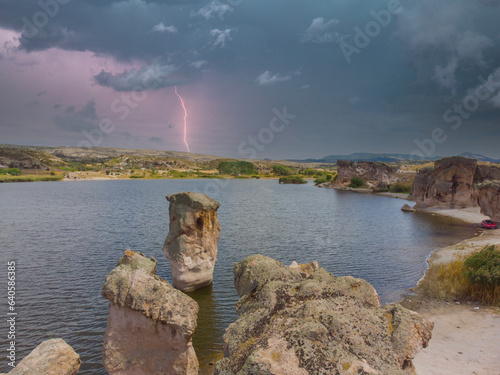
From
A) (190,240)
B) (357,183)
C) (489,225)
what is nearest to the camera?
(190,240)

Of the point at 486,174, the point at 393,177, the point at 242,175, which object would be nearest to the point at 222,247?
the point at 486,174

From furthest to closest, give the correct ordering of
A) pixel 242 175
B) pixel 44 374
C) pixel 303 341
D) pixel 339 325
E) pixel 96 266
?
1. pixel 242 175
2. pixel 96 266
3. pixel 44 374
4. pixel 339 325
5. pixel 303 341

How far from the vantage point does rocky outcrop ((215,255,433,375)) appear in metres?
5.14

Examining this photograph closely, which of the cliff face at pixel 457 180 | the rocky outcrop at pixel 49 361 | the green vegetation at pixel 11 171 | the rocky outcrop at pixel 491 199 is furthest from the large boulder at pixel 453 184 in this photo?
the green vegetation at pixel 11 171

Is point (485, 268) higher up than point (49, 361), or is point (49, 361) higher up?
point (49, 361)

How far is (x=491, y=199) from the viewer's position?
4141cm

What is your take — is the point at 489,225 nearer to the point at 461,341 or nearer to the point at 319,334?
the point at 461,341

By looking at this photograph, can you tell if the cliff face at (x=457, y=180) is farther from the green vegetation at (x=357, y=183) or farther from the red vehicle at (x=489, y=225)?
the green vegetation at (x=357, y=183)

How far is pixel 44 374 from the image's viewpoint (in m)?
6.31

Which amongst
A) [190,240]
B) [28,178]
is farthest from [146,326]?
[28,178]

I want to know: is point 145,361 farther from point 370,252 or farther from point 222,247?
point 370,252

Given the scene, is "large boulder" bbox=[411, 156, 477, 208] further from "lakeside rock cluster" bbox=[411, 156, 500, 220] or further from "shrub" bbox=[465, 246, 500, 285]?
"shrub" bbox=[465, 246, 500, 285]

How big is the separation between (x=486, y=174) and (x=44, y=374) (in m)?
68.3

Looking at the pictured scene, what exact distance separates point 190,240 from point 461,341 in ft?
44.7
